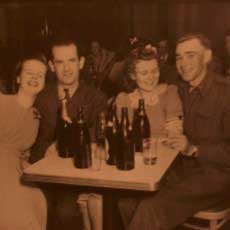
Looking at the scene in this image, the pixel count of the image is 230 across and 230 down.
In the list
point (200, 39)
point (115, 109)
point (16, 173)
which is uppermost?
point (200, 39)

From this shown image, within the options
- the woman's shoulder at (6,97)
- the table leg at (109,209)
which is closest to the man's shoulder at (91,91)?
the woman's shoulder at (6,97)

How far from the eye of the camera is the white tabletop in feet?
4.57

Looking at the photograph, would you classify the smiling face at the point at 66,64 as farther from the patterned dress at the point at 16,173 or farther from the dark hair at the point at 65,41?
the patterned dress at the point at 16,173

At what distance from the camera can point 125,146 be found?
1593 mm

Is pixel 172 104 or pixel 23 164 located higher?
pixel 172 104

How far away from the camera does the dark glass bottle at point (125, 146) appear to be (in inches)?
59.9

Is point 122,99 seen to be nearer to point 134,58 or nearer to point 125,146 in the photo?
point 134,58

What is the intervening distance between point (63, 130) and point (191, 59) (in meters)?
0.60

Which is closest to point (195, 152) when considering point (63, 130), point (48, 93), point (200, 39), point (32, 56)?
point (200, 39)

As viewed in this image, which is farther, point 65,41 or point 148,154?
point 65,41

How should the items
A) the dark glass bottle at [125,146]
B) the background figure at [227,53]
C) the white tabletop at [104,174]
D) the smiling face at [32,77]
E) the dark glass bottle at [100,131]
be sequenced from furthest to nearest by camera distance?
the smiling face at [32,77] < the dark glass bottle at [100,131] < the background figure at [227,53] < the dark glass bottle at [125,146] < the white tabletop at [104,174]

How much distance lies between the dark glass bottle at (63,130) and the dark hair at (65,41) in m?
0.22

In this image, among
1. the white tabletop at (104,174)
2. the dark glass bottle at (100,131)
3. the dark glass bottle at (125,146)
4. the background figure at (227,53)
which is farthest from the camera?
the dark glass bottle at (100,131)

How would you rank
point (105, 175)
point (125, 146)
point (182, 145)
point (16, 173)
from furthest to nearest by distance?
point (16, 173)
point (182, 145)
point (125, 146)
point (105, 175)
